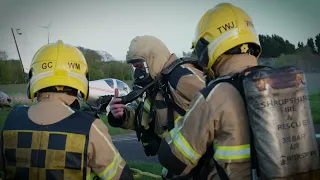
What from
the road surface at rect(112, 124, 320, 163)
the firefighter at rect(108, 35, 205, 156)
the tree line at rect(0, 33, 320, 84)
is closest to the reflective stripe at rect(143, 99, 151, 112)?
the firefighter at rect(108, 35, 205, 156)

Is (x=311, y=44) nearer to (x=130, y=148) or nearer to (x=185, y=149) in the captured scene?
(x=185, y=149)

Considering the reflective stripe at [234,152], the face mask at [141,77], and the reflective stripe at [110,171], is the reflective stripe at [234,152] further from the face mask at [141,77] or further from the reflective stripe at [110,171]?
the face mask at [141,77]

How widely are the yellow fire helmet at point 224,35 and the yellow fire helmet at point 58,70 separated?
19.9 inches

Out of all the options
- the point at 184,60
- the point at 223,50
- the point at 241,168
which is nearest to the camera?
the point at 241,168

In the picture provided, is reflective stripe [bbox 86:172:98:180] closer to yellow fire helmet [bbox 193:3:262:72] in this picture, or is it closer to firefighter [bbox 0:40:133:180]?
firefighter [bbox 0:40:133:180]

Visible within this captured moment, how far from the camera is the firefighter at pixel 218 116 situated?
1615mm

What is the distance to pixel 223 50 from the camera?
5.74ft

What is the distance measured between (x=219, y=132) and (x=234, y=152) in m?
0.09

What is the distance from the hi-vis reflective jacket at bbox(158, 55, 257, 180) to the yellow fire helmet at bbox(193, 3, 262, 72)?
0.59 ft

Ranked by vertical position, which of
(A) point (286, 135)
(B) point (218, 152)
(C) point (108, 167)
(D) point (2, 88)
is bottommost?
(D) point (2, 88)

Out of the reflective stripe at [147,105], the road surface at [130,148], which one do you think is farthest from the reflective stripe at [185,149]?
the road surface at [130,148]

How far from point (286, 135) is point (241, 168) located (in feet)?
0.71

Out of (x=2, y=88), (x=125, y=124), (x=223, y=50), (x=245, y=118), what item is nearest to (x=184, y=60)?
(x=125, y=124)

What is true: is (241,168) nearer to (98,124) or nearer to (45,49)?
(98,124)
